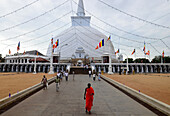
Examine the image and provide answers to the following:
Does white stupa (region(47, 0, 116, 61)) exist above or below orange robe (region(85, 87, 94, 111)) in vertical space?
above

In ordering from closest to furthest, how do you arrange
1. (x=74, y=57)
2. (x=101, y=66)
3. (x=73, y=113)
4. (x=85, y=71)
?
(x=73, y=113) < (x=85, y=71) < (x=101, y=66) < (x=74, y=57)

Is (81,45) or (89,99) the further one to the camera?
(81,45)

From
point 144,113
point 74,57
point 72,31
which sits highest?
point 72,31

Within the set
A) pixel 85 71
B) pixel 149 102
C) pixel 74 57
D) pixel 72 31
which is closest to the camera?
pixel 149 102

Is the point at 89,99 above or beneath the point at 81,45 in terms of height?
Answer: beneath

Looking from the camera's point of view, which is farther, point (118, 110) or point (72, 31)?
point (72, 31)

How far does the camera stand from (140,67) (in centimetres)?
4172

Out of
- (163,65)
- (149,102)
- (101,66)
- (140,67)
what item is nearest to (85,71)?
(101,66)

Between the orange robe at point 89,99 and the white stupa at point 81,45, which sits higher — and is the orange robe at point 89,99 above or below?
below

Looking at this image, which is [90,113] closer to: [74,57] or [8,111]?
[8,111]

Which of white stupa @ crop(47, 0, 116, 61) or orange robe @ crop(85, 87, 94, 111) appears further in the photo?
white stupa @ crop(47, 0, 116, 61)

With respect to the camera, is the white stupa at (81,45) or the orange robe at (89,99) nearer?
the orange robe at (89,99)

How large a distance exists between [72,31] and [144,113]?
199 ft

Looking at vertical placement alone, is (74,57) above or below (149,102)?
above
